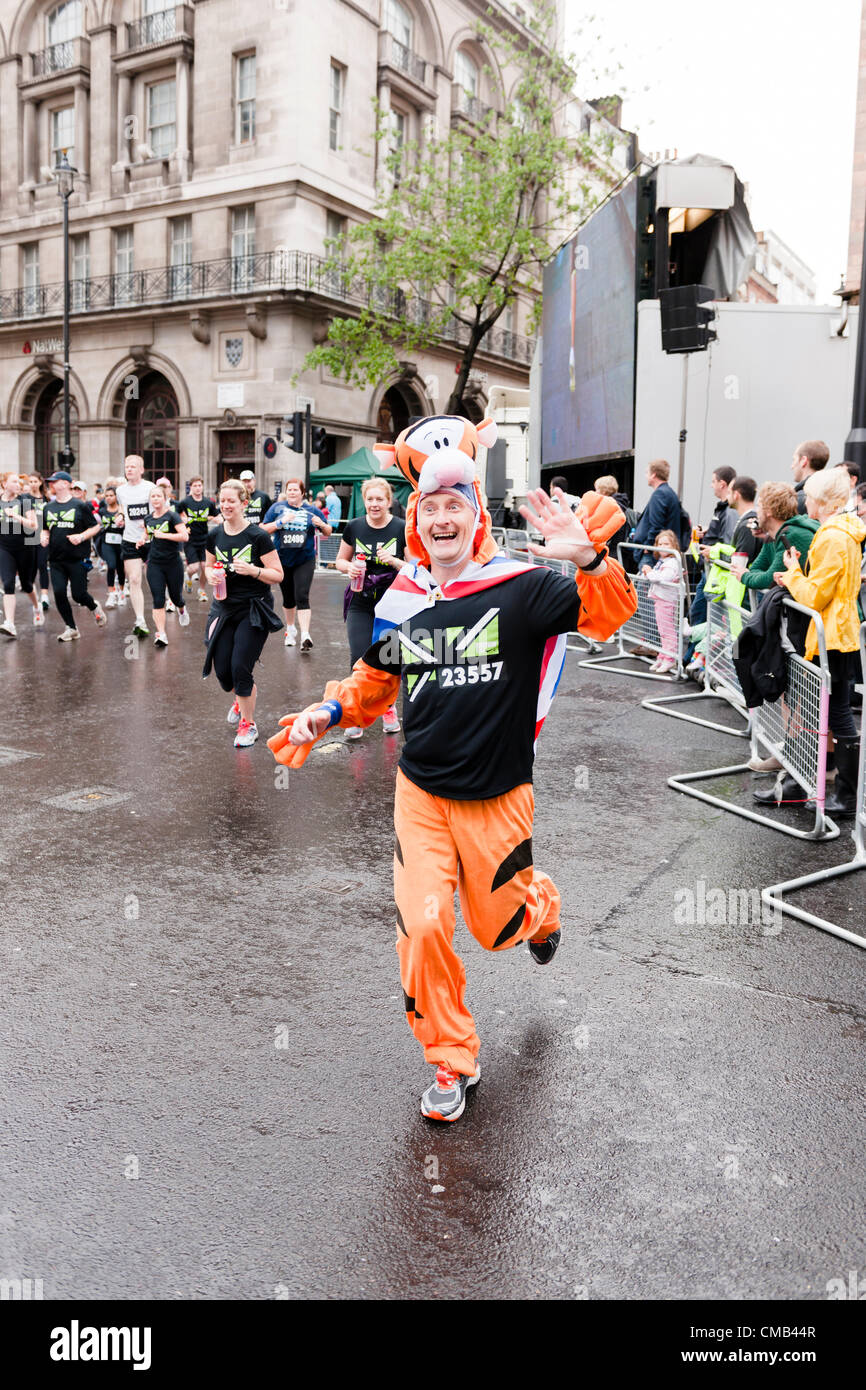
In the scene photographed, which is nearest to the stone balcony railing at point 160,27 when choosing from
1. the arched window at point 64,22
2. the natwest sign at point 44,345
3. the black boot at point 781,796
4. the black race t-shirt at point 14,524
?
the arched window at point 64,22

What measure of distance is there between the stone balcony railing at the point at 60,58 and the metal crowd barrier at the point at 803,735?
37.9 meters

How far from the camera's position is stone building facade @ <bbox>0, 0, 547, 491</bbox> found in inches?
1248

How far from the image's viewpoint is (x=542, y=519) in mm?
3250

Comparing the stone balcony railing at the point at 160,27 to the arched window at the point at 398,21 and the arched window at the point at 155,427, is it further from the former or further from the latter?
the arched window at the point at 155,427

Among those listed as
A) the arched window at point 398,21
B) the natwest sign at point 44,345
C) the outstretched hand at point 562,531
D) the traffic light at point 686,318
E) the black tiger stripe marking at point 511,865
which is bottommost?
the black tiger stripe marking at point 511,865

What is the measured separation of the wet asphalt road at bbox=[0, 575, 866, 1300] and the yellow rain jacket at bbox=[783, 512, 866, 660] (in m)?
1.23

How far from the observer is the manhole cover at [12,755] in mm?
7676

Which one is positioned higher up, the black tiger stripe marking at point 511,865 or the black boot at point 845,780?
the black tiger stripe marking at point 511,865

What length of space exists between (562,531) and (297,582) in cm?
1007

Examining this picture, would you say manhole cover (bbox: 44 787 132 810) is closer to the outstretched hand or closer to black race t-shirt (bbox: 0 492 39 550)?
the outstretched hand

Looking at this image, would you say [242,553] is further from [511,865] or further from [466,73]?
[466,73]

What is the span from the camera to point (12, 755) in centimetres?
783
